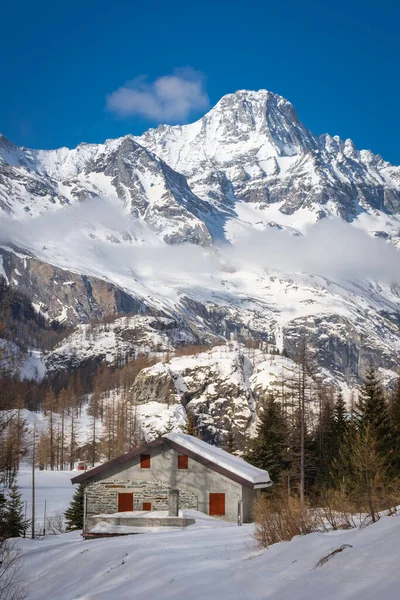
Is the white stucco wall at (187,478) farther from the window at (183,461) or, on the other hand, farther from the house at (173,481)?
the window at (183,461)

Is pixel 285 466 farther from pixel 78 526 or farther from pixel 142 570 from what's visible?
pixel 142 570

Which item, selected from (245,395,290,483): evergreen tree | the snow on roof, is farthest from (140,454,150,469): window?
(245,395,290,483): evergreen tree

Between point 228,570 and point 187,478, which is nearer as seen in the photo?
point 228,570

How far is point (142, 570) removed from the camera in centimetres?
1622

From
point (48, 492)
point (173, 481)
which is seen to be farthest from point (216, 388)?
point (173, 481)

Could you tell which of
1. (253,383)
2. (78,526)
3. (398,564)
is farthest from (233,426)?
(398,564)

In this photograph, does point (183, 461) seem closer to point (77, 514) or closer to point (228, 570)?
point (77, 514)

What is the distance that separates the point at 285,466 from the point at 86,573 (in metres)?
36.5

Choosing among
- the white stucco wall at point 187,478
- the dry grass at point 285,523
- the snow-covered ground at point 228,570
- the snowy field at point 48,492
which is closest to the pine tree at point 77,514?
the white stucco wall at point 187,478

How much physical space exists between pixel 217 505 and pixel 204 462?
8.05ft

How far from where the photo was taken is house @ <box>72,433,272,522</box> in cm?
3778

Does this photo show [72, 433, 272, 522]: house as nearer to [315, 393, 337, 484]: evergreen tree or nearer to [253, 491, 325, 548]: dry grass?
[315, 393, 337, 484]: evergreen tree

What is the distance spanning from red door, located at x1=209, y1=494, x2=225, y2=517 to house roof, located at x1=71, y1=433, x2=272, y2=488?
4.35ft

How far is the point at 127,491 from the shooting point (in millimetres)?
38219
